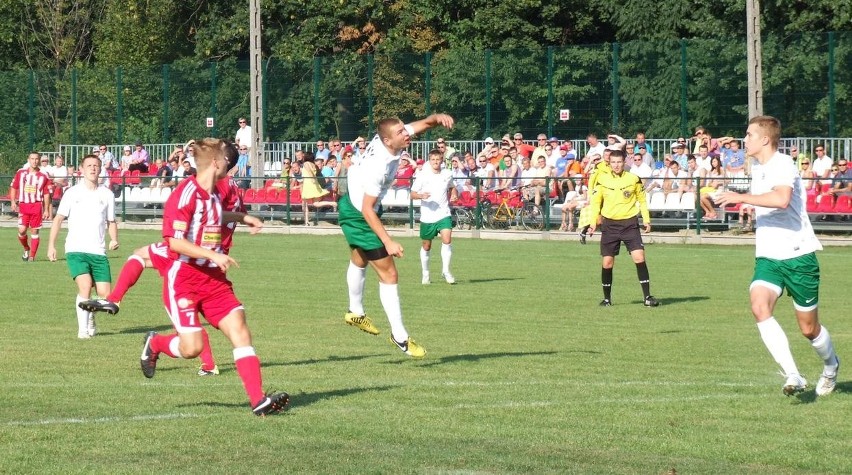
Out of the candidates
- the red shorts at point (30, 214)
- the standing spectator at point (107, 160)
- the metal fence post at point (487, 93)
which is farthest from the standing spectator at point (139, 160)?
the red shorts at point (30, 214)

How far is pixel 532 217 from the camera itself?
1249 inches

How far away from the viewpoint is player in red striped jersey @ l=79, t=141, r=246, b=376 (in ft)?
34.3

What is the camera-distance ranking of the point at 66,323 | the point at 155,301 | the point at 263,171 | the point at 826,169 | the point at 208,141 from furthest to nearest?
the point at 263,171
the point at 826,169
the point at 155,301
the point at 66,323
the point at 208,141

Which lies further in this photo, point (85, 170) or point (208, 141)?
point (85, 170)

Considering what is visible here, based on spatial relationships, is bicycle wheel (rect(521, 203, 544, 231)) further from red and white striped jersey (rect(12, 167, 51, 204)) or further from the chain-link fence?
red and white striped jersey (rect(12, 167, 51, 204))

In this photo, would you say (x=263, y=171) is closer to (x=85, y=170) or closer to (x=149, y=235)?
(x=149, y=235)

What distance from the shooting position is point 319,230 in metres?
33.6

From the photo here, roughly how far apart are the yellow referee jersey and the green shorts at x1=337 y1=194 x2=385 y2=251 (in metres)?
5.92

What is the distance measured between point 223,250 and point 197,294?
0.76 m

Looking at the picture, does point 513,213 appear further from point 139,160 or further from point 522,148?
point 139,160

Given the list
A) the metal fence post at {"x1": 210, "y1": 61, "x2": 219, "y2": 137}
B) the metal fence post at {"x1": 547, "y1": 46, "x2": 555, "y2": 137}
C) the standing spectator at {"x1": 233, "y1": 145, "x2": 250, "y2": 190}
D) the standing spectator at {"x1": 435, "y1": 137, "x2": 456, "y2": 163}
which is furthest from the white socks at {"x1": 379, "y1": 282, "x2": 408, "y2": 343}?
the metal fence post at {"x1": 210, "y1": 61, "x2": 219, "y2": 137}

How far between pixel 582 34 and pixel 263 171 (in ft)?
54.3

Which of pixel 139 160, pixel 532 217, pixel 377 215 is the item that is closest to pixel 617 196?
pixel 377 215

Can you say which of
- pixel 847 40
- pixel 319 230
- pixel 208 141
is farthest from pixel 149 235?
pixel 208 141
